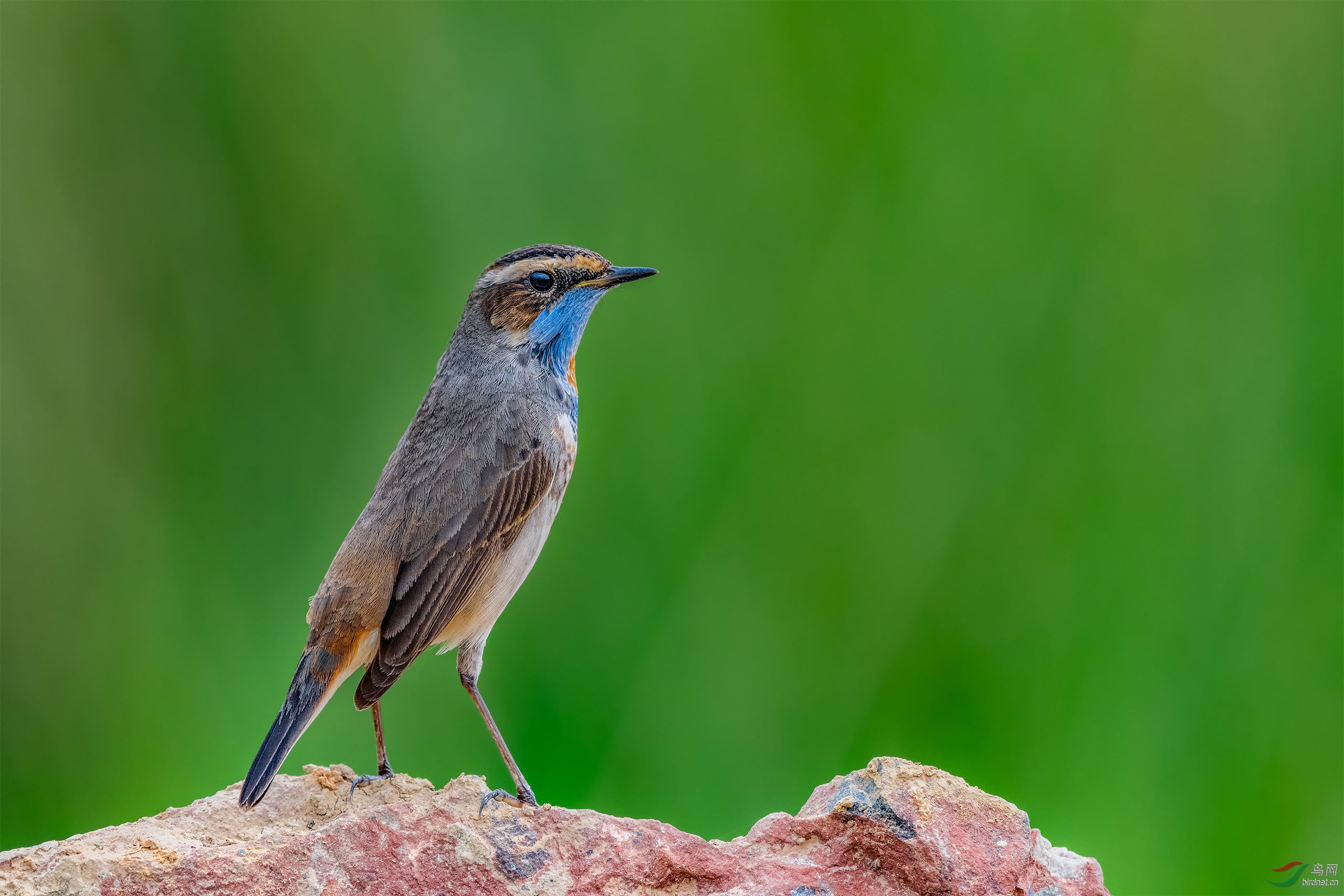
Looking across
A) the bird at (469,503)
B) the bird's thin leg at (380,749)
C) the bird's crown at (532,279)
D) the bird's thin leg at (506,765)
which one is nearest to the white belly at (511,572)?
the bird at (469,503)

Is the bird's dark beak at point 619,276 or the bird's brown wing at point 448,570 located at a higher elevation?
the bird's dark beak at point 619,276

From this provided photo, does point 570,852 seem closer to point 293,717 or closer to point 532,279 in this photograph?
point 293,717

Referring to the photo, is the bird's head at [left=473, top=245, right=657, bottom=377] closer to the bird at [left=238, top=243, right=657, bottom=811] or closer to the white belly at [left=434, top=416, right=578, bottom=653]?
the bird at [left=238, top=243, right=657, bottom=811]

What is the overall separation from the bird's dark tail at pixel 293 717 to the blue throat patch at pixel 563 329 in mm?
1255

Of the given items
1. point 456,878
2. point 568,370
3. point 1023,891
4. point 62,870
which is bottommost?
point 62,870

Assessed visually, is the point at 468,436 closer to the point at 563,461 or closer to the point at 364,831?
the point at 563,461

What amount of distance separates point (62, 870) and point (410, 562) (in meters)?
1.31

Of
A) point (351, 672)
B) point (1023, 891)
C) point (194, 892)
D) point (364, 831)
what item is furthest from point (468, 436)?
point (1023, 891)

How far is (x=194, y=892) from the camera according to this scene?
9.59ft

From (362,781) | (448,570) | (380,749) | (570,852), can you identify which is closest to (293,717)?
(362,781)

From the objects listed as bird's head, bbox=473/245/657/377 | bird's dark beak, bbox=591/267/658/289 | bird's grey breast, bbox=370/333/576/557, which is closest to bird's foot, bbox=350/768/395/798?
bird's grey breast, bbox=370/333/576/557

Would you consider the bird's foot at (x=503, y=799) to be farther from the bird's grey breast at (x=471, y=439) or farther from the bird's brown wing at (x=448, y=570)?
the bird's grey breast at (x=471, y=439)

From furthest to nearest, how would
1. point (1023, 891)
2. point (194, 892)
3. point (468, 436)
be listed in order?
point (468, 436) → point (1023, 891) → point (194, 892)

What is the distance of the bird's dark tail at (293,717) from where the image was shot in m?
3.32
